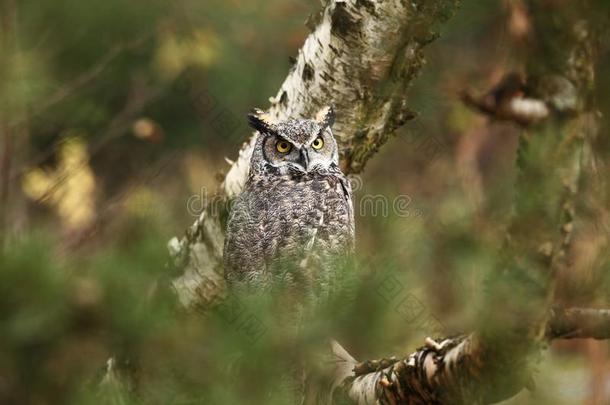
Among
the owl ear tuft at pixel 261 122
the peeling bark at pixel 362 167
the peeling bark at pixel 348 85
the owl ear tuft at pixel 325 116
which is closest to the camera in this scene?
the peeling bark at pixel 362 167

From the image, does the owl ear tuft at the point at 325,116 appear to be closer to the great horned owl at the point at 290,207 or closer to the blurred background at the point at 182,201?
the great horned owl at the point at 290,207

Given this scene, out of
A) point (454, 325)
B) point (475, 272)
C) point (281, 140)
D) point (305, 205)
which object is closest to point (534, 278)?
point (475, 272)

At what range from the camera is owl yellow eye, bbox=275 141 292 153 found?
338cm

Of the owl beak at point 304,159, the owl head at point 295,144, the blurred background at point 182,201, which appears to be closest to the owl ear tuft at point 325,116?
the owl head at point 295,144

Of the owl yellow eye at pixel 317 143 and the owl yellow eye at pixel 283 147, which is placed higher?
the owl yellow eye at pixel 283 147

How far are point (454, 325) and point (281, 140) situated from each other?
4.97 feet

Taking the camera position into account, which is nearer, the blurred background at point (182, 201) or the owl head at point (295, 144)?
the blurred background at point (182, 201)

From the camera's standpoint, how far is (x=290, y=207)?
3.18 m

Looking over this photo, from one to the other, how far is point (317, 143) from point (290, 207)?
288mm

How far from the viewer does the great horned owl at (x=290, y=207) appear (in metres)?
2.98

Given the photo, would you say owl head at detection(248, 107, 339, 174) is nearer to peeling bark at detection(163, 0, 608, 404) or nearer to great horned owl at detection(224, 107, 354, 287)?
great horned owl at detection(224, 107, 354, 287)

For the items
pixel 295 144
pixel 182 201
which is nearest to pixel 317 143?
pixel 295 144

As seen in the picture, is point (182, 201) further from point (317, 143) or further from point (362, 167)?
point (317, 143)

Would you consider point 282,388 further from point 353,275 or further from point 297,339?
point 353,275
